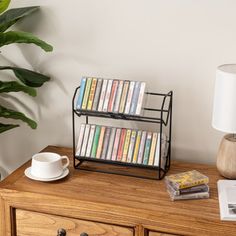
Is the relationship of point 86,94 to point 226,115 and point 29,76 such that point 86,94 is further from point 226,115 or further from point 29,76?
point 226,115

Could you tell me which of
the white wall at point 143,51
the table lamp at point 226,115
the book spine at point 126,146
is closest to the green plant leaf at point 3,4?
the white wall at point 143,51

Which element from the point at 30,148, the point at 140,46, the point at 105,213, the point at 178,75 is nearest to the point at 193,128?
the point at 178,75

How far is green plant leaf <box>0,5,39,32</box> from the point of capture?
203 centimetres

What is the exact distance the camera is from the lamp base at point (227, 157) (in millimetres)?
1842

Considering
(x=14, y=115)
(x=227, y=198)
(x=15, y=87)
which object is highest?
(x=15, y=87)

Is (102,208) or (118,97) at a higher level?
(118,97)

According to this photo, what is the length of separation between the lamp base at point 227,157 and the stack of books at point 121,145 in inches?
7.8

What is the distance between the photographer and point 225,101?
1.75m

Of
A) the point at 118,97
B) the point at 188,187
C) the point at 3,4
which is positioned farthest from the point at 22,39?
the point at 188,187

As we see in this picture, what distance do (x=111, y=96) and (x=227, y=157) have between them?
45cm

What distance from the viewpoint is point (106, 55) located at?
6.77 feet

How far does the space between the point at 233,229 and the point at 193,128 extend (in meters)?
→ 0.54

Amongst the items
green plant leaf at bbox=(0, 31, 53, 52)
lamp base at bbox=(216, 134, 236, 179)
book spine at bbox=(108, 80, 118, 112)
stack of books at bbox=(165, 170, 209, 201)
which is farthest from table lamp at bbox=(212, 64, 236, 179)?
green plant leaf at bbox=(0, 31, 53, 52)

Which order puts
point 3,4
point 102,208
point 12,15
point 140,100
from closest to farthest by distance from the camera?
1. point 102,208
2. point 140,100
3. point 3,4
4. point 12,15
